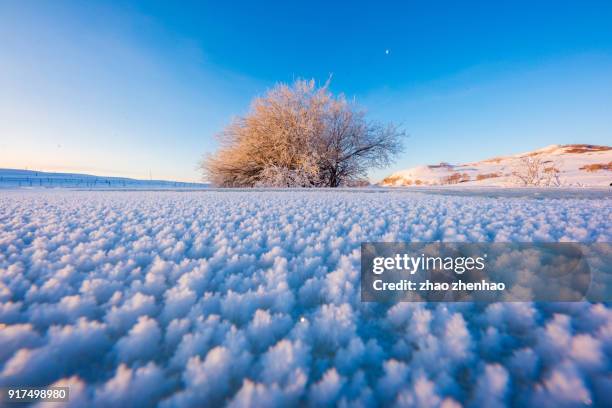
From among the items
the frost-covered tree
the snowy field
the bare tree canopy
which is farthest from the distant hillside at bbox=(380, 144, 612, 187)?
the snowy field

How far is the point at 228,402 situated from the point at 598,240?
108 centimetres

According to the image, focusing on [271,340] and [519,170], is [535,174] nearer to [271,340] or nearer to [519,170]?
[519,170]

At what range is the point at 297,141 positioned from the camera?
8016mm

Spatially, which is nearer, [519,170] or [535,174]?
[535,174]

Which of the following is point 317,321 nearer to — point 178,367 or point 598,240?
point 178,367

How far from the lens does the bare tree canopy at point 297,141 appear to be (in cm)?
782

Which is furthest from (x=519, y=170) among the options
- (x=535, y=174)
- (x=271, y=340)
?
(x=271, y=340)

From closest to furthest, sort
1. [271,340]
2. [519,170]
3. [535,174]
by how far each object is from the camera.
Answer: [271,340]
[535,174]
[519,170]

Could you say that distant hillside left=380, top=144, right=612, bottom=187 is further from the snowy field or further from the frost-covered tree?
the snowy field

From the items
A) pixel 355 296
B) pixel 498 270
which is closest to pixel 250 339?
pixel 355 296

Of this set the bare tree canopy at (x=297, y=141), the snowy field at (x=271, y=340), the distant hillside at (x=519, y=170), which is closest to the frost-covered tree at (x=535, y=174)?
the distant hillside at (x=519, y=170)

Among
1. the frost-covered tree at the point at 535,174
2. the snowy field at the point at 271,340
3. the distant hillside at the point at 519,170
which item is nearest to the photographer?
the snowy field at the point at 271,340

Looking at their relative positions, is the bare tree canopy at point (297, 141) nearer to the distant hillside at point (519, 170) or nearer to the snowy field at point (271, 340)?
the distant hillside at point (519, 170)

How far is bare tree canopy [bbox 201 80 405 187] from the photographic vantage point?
7.82m
